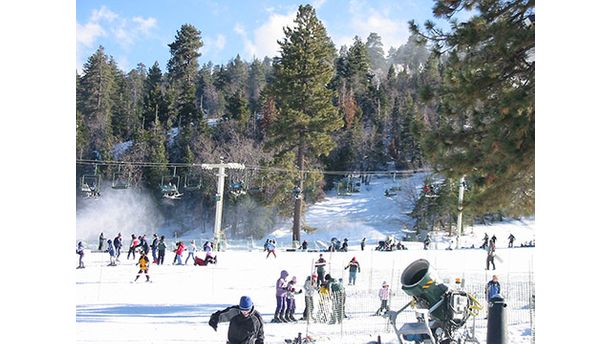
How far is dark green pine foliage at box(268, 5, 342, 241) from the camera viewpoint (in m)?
18.3

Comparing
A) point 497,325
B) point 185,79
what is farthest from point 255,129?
point 497,325

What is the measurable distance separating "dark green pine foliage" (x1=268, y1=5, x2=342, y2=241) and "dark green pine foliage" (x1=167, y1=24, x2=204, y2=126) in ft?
11.7

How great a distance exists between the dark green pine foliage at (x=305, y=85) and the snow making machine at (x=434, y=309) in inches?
559

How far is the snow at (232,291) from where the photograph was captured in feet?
19.8

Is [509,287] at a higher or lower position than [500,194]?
lower

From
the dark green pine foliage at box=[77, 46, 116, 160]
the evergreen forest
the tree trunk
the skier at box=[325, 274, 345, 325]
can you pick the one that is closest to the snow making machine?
the skier at box=[325, 274, 345, 325]

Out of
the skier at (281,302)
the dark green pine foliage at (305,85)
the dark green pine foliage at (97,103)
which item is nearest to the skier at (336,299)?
the skier at (281,302)

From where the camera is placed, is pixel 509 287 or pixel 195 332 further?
pixel 509 287

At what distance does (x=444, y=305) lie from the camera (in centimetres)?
395

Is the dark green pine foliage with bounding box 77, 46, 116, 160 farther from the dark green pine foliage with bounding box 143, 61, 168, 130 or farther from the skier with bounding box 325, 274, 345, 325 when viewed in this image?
the skier with bounding box 325, 274, 345, 325

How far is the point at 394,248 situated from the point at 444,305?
41.9ft
